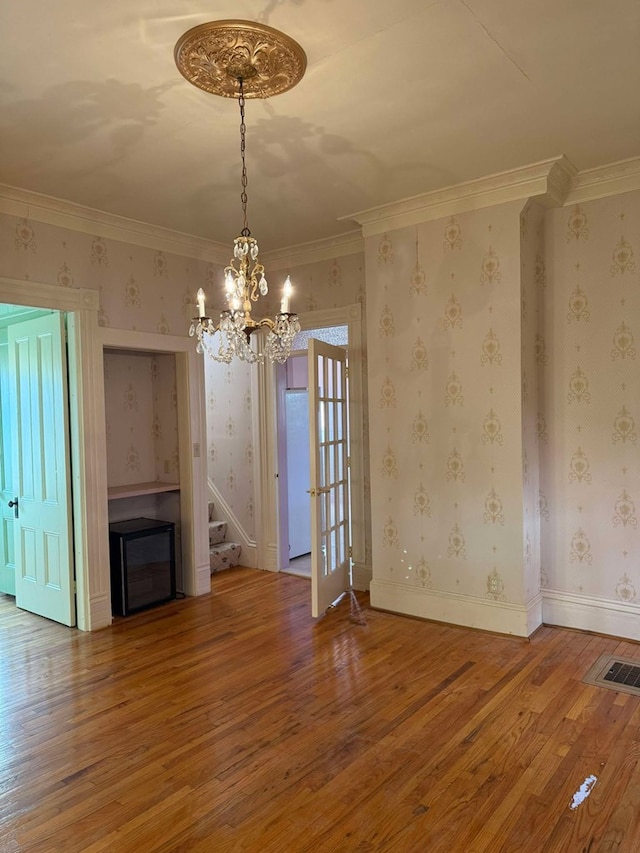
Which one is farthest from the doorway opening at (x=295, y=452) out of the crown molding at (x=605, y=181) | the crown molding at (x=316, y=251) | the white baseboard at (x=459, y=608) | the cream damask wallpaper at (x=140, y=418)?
the crown molding at (x=605, y=181)

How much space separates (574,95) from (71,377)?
3.51m

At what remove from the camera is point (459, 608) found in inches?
163

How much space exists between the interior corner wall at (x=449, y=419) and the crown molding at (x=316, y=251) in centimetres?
44

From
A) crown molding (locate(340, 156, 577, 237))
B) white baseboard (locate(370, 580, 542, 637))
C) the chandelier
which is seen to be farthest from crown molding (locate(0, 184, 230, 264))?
white baseboard (locate(370, 580, 542, 637))

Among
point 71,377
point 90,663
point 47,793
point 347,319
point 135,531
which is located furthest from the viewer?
point 347,319

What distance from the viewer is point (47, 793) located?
2416mm

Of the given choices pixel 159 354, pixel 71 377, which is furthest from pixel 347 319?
pixel 71 377

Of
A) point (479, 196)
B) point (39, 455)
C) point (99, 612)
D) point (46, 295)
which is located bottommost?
point (99, 612)

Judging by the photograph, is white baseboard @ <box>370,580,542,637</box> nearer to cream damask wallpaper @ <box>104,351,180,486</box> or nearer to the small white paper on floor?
the small white paper on floor

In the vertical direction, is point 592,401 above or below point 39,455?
above

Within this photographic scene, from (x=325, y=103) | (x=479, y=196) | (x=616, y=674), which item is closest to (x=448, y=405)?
(x=479, y=196)

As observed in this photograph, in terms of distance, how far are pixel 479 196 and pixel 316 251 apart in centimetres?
166

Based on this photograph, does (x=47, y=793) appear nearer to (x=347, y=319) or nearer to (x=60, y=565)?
(x=60, y=565)

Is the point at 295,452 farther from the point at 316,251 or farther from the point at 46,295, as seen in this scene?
the point at 46,295
